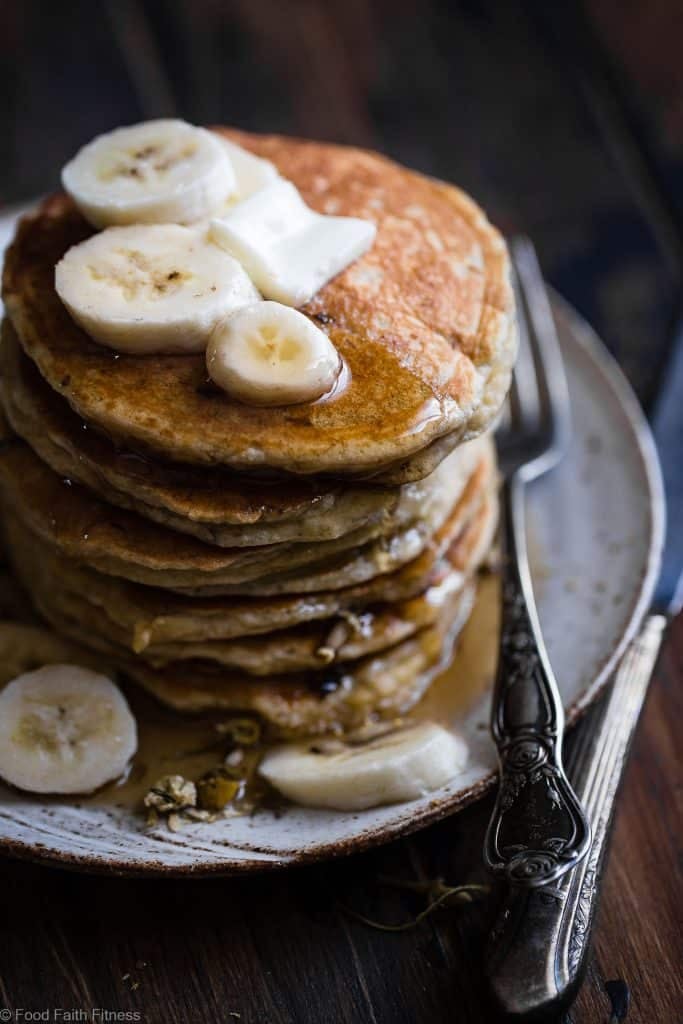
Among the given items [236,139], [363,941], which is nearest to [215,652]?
[363,941]

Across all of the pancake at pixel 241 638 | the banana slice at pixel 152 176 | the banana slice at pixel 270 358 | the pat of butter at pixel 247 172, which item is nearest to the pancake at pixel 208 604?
the pancake at pixel 241 638

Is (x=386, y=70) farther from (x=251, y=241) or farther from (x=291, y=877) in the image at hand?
(x=291, y=877)

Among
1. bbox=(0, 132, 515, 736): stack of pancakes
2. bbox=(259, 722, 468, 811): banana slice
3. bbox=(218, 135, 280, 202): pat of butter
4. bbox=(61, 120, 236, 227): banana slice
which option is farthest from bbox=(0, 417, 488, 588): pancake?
bbox=(218, 135, 280, 202): pat of butter

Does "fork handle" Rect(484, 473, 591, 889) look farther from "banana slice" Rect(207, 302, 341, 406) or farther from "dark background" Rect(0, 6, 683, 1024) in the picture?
"banana slice" Rect(207, 302, 341, 406)

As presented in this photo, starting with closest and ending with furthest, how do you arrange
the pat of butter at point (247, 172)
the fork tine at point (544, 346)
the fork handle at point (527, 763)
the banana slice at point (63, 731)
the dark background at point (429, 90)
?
the fork handle at point (527, 763) < the banana slice at point (63, 731) < the pat of butter at point (247, 172) < the fork tine at point (544, 346) < the dark background at point (429, 90)

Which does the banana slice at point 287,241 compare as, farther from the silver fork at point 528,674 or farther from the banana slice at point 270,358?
the silver fork at point 528,674
